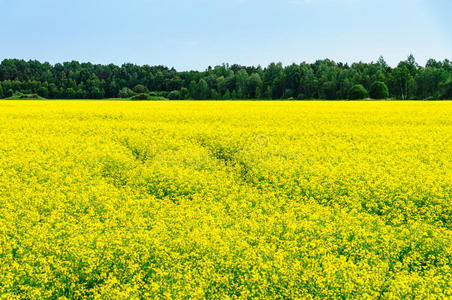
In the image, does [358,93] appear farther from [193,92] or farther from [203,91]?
[193,92]

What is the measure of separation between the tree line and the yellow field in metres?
53.8

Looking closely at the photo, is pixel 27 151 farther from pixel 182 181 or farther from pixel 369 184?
pixel 369 184

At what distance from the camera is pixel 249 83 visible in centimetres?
9725

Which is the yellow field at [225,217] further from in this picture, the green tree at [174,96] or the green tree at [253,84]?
the green tree at [253,84]

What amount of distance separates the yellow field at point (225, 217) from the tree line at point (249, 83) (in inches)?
2118

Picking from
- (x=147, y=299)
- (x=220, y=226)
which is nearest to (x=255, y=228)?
(x=220, y=226)

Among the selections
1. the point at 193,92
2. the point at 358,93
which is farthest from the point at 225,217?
the point at 193,92

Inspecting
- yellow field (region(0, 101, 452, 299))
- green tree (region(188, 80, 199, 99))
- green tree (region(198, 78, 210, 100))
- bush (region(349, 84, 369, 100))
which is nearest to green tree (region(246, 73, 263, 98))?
green tree (region(198, 78, 210, 100))

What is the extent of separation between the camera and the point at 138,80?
364 feet

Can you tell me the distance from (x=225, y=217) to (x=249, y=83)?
91139 millimetres

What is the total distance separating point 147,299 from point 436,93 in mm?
89718

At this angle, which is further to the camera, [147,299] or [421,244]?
[421,244]

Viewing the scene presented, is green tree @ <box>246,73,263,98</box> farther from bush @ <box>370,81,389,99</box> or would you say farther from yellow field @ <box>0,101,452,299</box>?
yellow field @ <box>0,101,452,299</box>

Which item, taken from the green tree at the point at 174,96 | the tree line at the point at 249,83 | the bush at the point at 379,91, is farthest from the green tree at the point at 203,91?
the bush at the point at 379,91
